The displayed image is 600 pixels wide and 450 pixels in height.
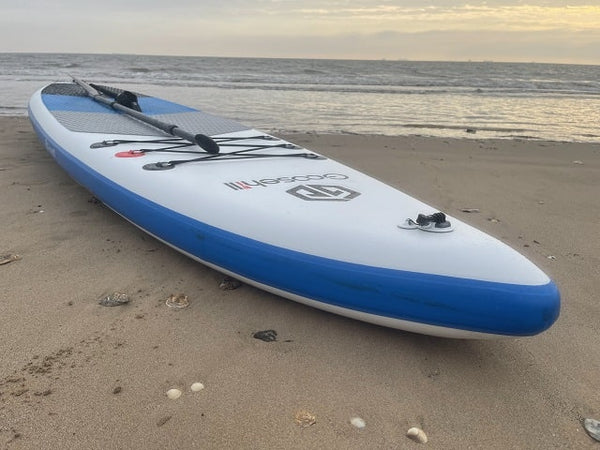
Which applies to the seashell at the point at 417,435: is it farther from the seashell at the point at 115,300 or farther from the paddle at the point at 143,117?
the paddle at the point at 143,117

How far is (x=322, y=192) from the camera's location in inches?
104

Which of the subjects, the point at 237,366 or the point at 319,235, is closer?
the point at 237,366

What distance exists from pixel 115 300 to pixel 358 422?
1.39 metres

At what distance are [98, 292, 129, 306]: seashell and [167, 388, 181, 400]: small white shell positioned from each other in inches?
29.7

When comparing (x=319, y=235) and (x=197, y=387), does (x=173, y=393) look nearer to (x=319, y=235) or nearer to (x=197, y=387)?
(x=197, y=387)

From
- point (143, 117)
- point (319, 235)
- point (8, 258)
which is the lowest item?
point (8, 258)

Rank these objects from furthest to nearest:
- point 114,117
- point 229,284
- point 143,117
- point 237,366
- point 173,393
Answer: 1. point 114,117
2. point 143,117
3. point 229,284
4. point 237,366
5. point 173,393

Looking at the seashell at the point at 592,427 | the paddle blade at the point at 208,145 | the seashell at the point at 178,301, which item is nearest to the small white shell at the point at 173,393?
the seashell at the point at 178,301

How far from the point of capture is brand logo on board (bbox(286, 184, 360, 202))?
8.38 feet


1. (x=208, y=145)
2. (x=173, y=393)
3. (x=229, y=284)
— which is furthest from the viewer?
(x=208, y=145)

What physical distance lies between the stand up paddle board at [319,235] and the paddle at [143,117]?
0.06 feet

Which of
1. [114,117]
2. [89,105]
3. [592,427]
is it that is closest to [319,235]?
[592,427]

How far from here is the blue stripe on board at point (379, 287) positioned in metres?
1.84

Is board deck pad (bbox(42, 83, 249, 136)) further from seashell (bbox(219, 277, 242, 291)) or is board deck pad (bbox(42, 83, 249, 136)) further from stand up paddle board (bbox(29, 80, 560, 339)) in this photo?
seashell (bbox(219, 277, 242, 291))
